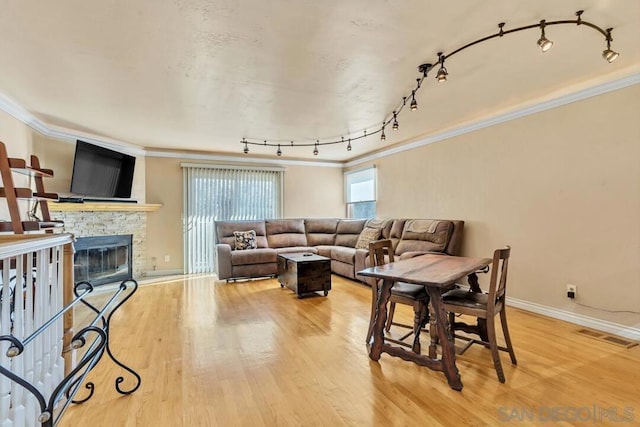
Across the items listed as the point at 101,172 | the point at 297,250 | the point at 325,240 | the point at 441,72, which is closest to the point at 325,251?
the point at 297,250

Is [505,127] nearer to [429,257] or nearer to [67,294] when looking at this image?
[429,257]

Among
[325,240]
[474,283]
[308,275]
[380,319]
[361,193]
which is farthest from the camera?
[361,193]

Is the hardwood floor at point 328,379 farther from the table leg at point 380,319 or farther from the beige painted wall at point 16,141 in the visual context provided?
the beige painted wall at point 16,141

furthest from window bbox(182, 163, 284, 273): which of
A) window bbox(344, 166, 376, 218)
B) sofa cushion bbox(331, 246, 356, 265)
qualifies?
sofa cushion bbox(331, 246, 356, 265)

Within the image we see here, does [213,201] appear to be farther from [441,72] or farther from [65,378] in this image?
[65,378]

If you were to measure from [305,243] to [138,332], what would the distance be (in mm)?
3660

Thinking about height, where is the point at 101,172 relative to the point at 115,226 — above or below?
above

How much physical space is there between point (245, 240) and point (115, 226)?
2.08 m

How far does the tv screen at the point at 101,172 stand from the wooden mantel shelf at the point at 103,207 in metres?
0.15

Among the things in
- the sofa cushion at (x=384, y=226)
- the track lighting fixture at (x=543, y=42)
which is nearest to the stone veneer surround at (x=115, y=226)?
the sofa cushion at (x=384, y=226)

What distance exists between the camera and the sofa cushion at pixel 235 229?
221 inches

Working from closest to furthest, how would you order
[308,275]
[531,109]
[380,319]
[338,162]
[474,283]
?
[380,319] < [474,283] < [531,109] < [308,275] < [338,162]

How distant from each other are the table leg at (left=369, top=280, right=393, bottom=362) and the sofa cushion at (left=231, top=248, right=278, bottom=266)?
3.14 m

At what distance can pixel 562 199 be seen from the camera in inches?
126
